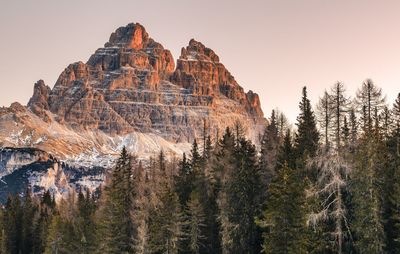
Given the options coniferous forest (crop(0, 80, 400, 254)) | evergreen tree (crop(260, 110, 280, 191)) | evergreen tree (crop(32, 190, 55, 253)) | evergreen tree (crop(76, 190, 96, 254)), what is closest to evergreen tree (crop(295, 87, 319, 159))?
coniferous forest (crop(0, 80, 400, 254))

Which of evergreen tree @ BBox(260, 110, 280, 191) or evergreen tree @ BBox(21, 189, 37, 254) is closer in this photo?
evergreen tree @ BBox(260, 110, 280, 191)

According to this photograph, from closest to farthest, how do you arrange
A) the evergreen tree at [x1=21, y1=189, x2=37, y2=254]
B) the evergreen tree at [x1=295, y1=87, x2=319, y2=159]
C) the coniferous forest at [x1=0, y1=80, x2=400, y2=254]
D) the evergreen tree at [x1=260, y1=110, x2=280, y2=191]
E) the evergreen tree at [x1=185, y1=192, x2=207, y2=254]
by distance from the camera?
1. the coniferous forest at [x1=0, y1=80, x2=400, y2=254]
2. the evergreen tree at [x1=295, y1=87, x2=319, y2=159]
3. the evergreen tree at [x1=260, y1=110, x2=280, y2=191]
4. the evergreen tree at [x1=185, y1=192, x2=207, y2=254]
5. the evergreen tree at [x1=21, y1=189, x2=37, y2=254]

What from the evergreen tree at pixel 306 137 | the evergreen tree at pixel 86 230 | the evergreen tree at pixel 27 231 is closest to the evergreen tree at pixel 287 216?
the evergreen tree at pixel 306 137

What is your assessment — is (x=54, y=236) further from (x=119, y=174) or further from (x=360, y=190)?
(x=360, y=190)

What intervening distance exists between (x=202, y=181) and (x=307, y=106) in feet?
53.6

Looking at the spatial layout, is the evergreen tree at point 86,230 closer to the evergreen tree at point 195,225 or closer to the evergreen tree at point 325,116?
the evergreen tree at point 195,225

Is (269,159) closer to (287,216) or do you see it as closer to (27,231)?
(287,216)

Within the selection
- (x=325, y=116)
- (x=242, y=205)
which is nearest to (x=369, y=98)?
(x=325, y=116)

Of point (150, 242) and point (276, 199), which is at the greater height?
point (276, 199)

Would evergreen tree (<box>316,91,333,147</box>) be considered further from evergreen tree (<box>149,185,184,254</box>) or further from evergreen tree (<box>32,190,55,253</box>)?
evergreen tree (<box>32,190,55,253</box>)

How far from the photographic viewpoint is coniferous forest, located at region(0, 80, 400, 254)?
40.8 m

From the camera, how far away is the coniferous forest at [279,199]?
40750 mm

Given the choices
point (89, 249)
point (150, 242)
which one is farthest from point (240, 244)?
point (89, 249)

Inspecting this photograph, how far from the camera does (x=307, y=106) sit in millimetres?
61031
